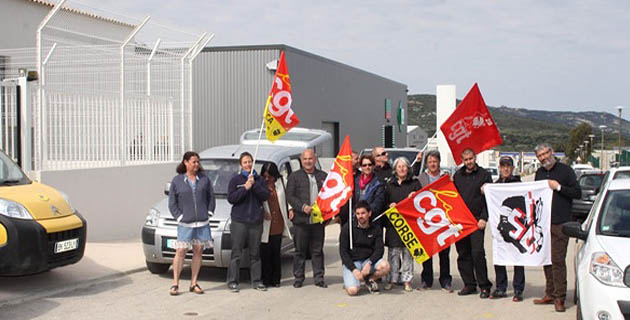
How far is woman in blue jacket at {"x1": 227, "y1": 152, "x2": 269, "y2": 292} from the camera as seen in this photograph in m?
9.16

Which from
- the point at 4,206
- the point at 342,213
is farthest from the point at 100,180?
the point at 342,213

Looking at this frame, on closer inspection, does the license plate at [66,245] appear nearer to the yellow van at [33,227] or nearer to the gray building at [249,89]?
the yellow van at [33,227]

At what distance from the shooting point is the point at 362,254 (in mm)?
9141

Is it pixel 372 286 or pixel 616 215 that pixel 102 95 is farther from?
pixel 616 215

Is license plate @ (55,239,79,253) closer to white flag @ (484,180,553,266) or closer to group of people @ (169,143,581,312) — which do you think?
group of people @ (169,143,581,312)

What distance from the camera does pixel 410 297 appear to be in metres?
8.96

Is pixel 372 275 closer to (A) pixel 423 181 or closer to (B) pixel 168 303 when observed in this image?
(A) pixel 423 181

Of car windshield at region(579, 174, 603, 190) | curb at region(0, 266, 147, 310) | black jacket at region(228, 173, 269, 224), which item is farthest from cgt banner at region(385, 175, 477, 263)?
car windshield at region(579, 174, 603, 190)

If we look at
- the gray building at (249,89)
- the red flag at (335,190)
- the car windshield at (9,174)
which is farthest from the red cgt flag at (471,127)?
the gray building at (249,89)

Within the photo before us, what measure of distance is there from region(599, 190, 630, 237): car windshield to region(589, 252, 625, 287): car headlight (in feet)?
1.85

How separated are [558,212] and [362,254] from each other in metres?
2.48

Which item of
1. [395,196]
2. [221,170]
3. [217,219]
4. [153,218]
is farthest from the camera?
[221,170]

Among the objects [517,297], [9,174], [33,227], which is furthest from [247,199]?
[517,297]

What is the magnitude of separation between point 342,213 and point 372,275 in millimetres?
1016
